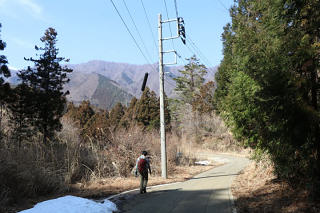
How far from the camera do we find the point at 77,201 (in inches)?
320

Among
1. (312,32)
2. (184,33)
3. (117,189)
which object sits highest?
(184,33)

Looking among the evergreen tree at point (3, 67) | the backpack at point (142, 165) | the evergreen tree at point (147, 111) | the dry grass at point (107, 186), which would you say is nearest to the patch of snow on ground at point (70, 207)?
the dry grass at point (107, 186)

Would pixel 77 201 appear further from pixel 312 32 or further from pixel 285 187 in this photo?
pixel 312 32

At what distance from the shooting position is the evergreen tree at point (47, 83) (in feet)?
69.3

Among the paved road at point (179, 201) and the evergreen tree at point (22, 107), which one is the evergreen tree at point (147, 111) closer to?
the evergreen tree at point (22, 107)

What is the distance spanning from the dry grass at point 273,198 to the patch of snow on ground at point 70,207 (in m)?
4.12

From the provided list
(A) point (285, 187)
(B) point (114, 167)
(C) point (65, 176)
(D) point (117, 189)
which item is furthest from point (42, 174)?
(A) point (285, 187)

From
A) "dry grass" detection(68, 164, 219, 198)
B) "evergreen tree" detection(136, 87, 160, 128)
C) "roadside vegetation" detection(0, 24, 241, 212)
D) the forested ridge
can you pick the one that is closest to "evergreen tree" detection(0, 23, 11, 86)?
"roadside vegetation" detection(0, 24, 241, 212)

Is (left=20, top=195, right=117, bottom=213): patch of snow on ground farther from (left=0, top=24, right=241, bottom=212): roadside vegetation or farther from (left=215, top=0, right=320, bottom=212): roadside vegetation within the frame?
(left=215, top=0, right=320, bottom=212): roadside vegetation

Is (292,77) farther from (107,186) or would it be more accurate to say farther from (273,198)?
(107,186)

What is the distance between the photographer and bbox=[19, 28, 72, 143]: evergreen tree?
2111 centimetres

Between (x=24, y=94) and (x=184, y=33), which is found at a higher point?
(x=184, y=33)

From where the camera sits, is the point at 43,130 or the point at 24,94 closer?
the point at 24,94

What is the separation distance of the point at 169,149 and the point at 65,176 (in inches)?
419
